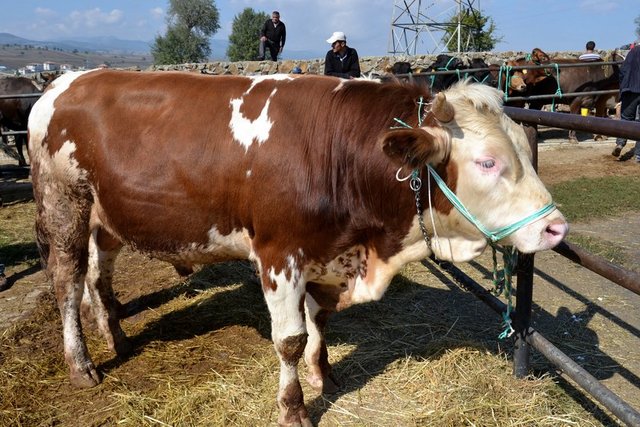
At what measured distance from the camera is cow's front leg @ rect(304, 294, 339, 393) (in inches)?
127

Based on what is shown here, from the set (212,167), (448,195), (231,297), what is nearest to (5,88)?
(231,297)

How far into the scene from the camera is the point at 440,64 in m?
12.8

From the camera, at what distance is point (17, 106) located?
10961mm

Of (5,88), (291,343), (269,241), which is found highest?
(5,88)

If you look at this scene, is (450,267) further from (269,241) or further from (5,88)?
(5,88)

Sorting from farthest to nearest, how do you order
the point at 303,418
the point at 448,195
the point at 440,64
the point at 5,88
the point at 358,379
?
the point at 440,64 → the point at 5,88 → the point at 358,379 → the point at 303,418 → the point at 448,195

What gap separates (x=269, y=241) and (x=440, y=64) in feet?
36.8

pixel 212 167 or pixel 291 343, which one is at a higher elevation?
pixel 212 167

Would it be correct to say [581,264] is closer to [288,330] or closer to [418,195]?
[418,195]

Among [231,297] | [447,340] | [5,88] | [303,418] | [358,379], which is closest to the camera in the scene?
[303,418]

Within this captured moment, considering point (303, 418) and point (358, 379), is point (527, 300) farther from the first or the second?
point (303, 418)

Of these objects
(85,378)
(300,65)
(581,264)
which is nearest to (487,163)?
(581,264)

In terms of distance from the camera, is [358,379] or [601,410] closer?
[601,410]

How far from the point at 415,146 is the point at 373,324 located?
2036 mm
